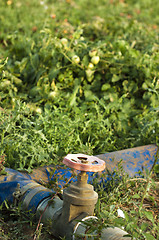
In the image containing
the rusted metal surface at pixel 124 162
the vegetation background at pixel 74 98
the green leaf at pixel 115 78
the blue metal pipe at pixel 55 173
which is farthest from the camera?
the green leaf at pixel 115 78

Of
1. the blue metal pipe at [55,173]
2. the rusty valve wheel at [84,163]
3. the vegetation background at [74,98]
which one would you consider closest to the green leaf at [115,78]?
the vegetation background at [74,98]

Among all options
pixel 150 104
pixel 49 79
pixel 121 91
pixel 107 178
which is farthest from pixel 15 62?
pixel 107 178

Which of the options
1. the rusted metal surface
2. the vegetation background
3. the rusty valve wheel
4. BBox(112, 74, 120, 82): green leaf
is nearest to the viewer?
the rusty valve wheel

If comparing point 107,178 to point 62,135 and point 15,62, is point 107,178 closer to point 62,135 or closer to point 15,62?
point 62,135

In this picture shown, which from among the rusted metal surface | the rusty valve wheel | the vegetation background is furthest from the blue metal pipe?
the rusty valve wheel

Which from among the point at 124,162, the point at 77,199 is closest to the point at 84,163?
the point at 77,199

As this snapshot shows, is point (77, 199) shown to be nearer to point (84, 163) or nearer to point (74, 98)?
point (84, 163)

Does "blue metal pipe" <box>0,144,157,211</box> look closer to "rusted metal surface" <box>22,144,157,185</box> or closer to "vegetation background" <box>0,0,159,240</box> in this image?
"rusted metal surface" <box>22,144,157,185</box>

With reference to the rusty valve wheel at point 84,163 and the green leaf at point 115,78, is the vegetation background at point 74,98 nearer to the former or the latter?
the green leaf at point 115,78

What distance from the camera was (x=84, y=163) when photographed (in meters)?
1.59

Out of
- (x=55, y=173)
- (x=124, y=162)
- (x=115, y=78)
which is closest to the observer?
(x=55, y=173)

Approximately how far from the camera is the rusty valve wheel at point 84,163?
1552 millimetres

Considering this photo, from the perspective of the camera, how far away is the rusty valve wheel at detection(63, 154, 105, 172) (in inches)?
61.1

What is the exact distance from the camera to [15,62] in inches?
129
